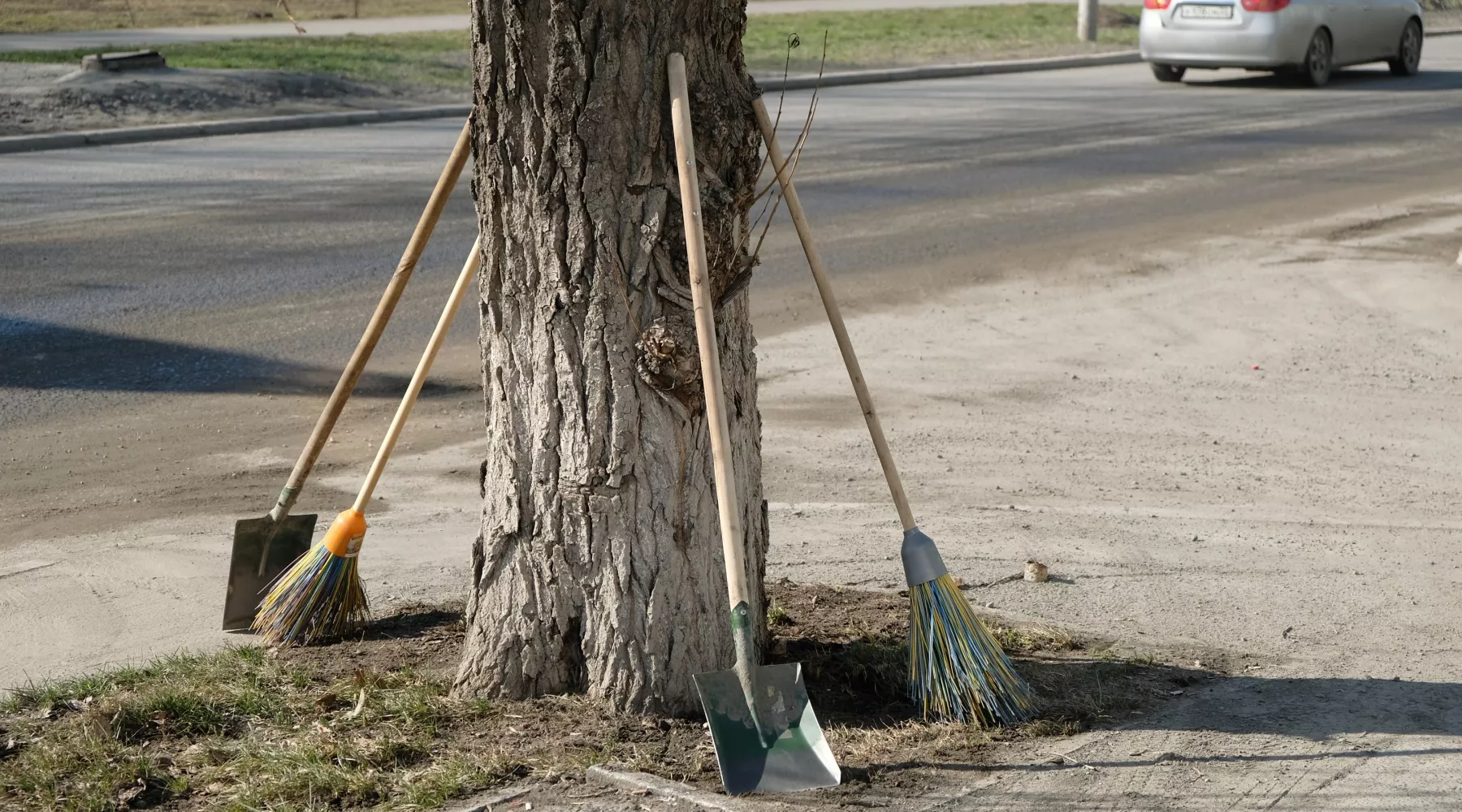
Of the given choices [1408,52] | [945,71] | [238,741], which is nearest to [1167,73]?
[945,71]

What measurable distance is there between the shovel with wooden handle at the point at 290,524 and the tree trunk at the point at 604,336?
443 mm

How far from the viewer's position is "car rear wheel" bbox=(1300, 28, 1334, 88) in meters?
19.3

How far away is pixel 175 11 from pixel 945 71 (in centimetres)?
1361

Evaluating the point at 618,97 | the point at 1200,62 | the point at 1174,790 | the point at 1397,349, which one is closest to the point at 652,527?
the point at 618,97

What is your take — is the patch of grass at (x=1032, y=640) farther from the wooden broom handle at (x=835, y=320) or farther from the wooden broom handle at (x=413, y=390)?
the wooden broom handle at (x=413, y=390)

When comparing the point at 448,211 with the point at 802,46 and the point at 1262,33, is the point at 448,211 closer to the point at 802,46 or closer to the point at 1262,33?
the point at 802,46

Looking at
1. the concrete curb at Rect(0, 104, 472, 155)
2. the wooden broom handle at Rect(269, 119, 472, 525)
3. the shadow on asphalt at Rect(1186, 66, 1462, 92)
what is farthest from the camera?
the shadow on asphalt at Rect(1186, 66, 1462, 92)

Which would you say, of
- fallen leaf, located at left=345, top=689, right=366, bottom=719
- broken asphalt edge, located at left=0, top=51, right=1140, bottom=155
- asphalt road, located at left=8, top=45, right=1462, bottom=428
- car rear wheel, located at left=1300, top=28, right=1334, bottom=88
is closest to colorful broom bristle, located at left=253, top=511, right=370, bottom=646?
fallen leaf, located at left=345, top=689, right=366, bottom=719

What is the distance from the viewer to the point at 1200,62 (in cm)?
1900

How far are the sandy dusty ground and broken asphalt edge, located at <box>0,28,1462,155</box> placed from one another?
401 cm

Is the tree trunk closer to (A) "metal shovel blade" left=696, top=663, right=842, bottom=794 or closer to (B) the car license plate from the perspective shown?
(A) "metal shovel blade" left=696, top=663, right=842, bottom=794

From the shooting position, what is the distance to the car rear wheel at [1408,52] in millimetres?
20984

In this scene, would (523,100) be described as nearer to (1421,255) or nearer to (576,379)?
(576,379)

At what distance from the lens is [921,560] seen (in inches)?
142
